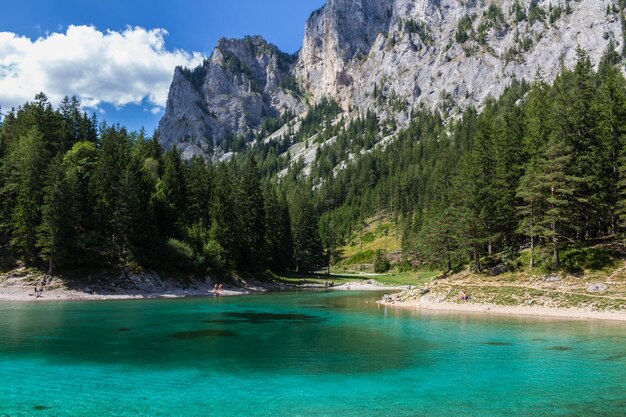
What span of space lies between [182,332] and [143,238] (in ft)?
140

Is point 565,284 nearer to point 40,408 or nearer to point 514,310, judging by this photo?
point 514,310

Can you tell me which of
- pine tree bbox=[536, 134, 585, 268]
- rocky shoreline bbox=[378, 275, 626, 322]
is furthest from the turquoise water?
pine tree bbox=[536, 134, 585, 268]

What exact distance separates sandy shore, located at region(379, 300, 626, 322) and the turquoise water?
3.52 m

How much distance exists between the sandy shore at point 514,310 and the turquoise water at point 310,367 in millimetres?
3521

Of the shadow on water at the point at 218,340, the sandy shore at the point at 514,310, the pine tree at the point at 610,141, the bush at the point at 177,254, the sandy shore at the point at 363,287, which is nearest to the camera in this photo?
the shadow on water at the point at 218,340

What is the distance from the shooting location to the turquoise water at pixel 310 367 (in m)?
16.1

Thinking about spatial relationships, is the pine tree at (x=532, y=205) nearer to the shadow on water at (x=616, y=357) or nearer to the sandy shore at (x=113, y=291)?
the shadow on water at (x=616, y=357)

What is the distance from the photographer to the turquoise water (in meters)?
16.1

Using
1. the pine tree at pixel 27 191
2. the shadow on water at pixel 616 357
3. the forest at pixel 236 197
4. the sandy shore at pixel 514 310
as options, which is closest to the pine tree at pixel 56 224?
the forest at pixel 236 197

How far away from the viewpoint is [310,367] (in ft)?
73.4

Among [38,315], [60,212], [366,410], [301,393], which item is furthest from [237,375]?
[60,212]

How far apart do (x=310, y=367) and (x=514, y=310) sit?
2980 centimetres

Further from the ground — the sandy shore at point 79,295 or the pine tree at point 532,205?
the pine tree at point 532,205

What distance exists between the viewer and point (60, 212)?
207 feet
